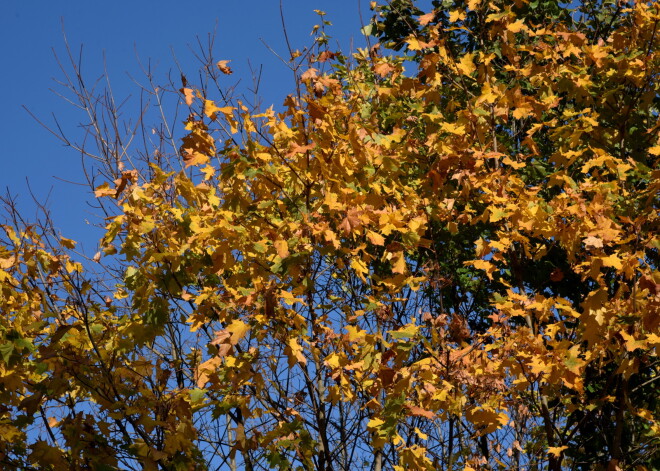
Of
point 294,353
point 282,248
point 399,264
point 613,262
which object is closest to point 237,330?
point 294,353

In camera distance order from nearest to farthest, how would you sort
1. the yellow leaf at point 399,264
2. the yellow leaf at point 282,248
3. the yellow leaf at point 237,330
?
the yellow leaf at point 237,330, the yellow leaf at point 282,248, the yellow leaf at point 399,264

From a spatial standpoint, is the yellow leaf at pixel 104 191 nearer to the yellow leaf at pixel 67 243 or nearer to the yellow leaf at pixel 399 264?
the yellow leaf at pixel 67 243

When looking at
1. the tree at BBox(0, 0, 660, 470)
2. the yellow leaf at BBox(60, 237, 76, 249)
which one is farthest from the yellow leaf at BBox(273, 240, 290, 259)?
the yellow leaf at BBox(60, 237, 76, 249)

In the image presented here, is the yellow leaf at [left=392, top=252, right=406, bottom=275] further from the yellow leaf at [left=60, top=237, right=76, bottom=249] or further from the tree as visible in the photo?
the yellow leaf at [left=60, top=237, right=76, bottom=249]

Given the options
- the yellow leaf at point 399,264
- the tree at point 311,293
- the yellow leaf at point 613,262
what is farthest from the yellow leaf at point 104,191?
the yellow leaf at point 613,262

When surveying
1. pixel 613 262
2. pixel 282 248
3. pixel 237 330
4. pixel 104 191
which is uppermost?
pixel 104 191

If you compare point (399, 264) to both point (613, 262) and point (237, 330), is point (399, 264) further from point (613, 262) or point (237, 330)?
point (613, 262)

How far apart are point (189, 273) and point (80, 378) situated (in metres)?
0.91

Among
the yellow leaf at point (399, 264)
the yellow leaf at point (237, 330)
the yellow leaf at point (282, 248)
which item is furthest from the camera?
the yellow leaf at point (399, 264)

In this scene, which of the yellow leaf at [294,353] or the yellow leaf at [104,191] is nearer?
the yellow leaf at [294,353]

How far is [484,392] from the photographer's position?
5121 millimetres

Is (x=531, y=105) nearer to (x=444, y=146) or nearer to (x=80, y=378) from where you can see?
(x=444, y=146)

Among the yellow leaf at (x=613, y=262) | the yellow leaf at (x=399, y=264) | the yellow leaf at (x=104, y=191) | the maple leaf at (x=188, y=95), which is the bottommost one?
the yellow leaf at (x=613, y=262)

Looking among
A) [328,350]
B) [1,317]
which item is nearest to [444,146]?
[328,350]
